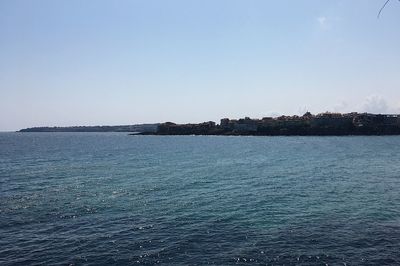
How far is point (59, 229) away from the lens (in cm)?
3192

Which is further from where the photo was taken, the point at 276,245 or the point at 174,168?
the point at 174,168

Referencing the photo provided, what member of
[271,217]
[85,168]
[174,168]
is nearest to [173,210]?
[271,217]

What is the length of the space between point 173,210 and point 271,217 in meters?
9.53

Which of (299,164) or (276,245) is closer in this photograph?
(276,245)

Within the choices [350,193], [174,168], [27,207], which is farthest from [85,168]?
[350,193]

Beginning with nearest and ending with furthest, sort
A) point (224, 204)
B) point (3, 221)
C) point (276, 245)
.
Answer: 1. point (276, 245)
2. point (3, 221)
3. point (224, 204)

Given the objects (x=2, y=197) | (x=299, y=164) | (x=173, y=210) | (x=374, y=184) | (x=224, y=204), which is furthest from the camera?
(x=299, y=164)

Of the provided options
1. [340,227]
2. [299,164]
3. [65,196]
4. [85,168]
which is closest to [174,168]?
[85,168]

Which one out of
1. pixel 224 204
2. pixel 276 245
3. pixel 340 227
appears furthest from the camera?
pixel 224 204

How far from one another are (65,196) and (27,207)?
6407 millimetres

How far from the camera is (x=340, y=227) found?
105ft

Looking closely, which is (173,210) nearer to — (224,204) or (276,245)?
(224,204)

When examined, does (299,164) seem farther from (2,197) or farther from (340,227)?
(2,197)

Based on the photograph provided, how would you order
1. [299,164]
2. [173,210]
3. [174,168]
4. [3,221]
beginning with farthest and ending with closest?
1. [299,164]
2. [174,168]
3. [173,210]
4. [3,221]
